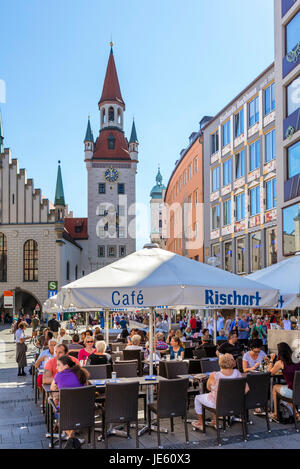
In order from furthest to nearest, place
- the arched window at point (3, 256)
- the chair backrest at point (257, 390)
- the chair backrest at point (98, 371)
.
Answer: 1. the arched window at point (3, 256)
2. the chair backrest at point (98, 371)
3. the chair backrest at point (257, 390)

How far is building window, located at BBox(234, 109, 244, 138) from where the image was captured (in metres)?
32.6

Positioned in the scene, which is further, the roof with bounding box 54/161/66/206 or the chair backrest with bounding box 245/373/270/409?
the roof with bounding box 54/161/66/206

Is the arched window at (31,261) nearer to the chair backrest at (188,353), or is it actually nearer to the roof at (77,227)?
the roof at (77,227)

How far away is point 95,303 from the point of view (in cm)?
762

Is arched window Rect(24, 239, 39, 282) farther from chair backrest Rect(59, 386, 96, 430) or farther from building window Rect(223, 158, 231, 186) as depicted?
chair backrest Rect(59, 386, 96, 430)

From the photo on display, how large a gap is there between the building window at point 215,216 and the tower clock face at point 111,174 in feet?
129

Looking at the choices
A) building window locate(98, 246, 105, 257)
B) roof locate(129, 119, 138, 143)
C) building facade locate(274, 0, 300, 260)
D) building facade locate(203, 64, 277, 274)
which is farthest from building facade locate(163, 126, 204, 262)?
roof locate(129, 119, 138, 143)

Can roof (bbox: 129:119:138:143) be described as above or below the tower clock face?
above

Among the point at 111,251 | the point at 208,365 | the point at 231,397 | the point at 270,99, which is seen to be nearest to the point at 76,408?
the point at 231,397

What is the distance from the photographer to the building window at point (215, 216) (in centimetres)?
3687

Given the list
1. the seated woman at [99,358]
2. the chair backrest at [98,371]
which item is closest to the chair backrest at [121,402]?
the chair backrest at [98,371]

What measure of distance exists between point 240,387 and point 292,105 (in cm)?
1972

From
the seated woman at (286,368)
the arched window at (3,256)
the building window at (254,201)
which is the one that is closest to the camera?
the seated woman at (286,368)

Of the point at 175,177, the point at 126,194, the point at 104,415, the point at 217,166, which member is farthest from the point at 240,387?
the point at 126,194
